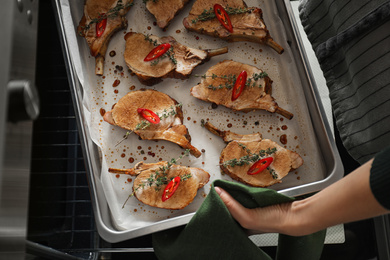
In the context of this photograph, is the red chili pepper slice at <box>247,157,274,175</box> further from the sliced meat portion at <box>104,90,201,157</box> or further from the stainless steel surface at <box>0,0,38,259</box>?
the stainless steel surface at <box>0,0,38,259</box>

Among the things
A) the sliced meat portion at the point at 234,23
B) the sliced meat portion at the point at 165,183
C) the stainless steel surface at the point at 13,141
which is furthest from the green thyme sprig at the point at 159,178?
the stainless steel surface at the point at 13,141

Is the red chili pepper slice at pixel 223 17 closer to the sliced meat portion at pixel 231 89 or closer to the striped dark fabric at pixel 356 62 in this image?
the sliced meat portion at pixel 231 89

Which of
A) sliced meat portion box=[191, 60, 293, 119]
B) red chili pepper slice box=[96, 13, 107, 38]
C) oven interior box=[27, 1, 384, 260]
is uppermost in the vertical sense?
red chili pepper slice box=[96, 13, 107, 38]

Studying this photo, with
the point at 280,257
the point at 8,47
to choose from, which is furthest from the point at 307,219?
the point at 8,47

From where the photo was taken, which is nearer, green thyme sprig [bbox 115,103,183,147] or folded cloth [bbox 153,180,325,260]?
folded cloth [bbox 153,180,325,260]

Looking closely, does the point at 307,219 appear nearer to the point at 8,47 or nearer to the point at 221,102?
the point at 221,102

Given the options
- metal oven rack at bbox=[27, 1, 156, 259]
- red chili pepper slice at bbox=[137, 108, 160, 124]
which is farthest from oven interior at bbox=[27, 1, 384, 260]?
red chili pepper slice at bbox=[137, 108, 160, 124]

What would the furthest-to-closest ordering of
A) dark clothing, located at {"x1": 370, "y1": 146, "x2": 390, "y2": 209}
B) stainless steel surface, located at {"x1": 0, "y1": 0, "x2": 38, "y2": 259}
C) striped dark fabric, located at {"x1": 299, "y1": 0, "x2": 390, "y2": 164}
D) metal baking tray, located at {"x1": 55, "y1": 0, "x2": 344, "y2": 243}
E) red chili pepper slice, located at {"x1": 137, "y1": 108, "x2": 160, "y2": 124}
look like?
red chili pepper slice, located at {"x1": 137, "y1": 108, "x2": 160, "y2": 124}
metal baking tray, located at {"x1": 55, "y1": 0, "x2": 344, "y2": 243}
striped dark fabric, located at {"x1": 299, "y1": 0, "x2": 390, "y2": 164}
dark clothing, located at {"x1": 370, "y1": 146, "x2": 390, "y2": 209}
stainless steel surface, located at {"x1": 0, "y1": 0, "x2": 38, "y2": 259}
